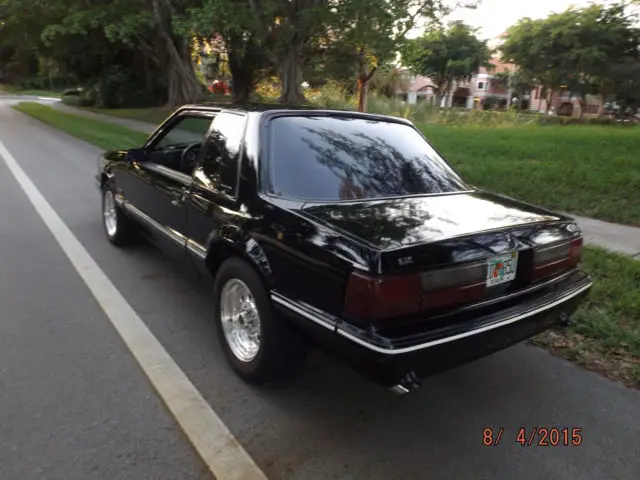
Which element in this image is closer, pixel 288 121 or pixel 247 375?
pixel 247 375

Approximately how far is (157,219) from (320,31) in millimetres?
17315

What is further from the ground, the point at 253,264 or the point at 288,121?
the point at 288,121

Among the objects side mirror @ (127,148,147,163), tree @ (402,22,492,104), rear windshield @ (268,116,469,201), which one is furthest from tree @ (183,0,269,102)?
tree @ (402,22,492,104)

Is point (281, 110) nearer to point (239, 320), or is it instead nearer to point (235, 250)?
point (235, 250)

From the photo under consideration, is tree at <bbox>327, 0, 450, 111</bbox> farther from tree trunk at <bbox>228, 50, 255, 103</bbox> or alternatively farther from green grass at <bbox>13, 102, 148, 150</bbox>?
tree trunk at <bbox>228, 50, 255, 103</bbox>

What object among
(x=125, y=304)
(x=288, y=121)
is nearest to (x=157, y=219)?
(x=125, y=304)

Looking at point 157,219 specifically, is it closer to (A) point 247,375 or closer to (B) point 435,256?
(A) point 247,375

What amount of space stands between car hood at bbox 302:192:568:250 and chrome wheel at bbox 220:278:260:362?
27.1 inches

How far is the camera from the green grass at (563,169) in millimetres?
7270

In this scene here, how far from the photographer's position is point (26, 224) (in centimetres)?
659

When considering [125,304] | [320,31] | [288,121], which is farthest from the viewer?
[320,31]

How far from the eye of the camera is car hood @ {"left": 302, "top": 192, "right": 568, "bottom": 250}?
2.63 metres

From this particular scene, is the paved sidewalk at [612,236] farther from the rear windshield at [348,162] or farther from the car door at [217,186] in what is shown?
the car door at [217,186]

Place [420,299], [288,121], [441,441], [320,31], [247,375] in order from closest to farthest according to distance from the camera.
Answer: [420,299]
[441,441]
[247,375]
[288,121]
[320,31]
